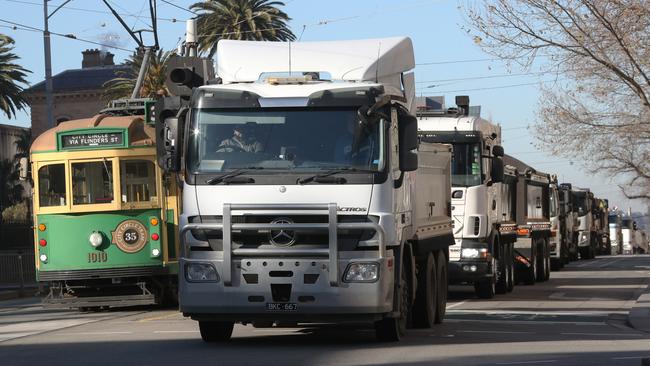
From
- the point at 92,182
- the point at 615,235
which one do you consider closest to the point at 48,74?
the point at 92,182

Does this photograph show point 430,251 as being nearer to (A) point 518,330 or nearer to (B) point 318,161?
(A) point 518,330

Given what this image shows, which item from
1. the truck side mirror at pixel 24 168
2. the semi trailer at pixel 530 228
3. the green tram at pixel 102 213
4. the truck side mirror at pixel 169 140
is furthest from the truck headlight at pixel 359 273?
the semi trailer at pixel 530 228

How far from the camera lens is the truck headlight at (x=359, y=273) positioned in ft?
47.1

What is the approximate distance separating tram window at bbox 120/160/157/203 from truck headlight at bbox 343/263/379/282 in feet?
31.0

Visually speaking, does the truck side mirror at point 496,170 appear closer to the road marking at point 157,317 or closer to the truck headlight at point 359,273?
the road marking at point 157,317

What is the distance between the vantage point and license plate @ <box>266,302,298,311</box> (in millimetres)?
14406

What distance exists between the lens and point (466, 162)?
25.1 m

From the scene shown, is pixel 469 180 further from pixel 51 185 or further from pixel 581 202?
pixel 581 202

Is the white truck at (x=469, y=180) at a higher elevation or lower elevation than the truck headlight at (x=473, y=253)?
higher

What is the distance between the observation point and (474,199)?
25141 millimetres

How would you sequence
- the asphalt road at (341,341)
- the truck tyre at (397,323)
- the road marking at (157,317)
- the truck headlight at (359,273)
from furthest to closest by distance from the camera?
the road marking at (157,317) < the truck tyre at (397,323) < the truck headlight at (359,273) < the asphalt road at (341,341)

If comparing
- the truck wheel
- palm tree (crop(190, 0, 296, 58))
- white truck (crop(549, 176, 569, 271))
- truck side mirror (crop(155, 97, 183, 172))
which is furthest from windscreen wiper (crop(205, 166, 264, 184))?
palm tree (crop(190, 0, 296, 58))

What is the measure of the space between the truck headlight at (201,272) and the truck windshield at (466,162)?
36.7 ft

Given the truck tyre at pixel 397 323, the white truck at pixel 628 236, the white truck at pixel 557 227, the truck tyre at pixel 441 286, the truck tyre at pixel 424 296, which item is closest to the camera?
the truck tyre at pixel 397 323
